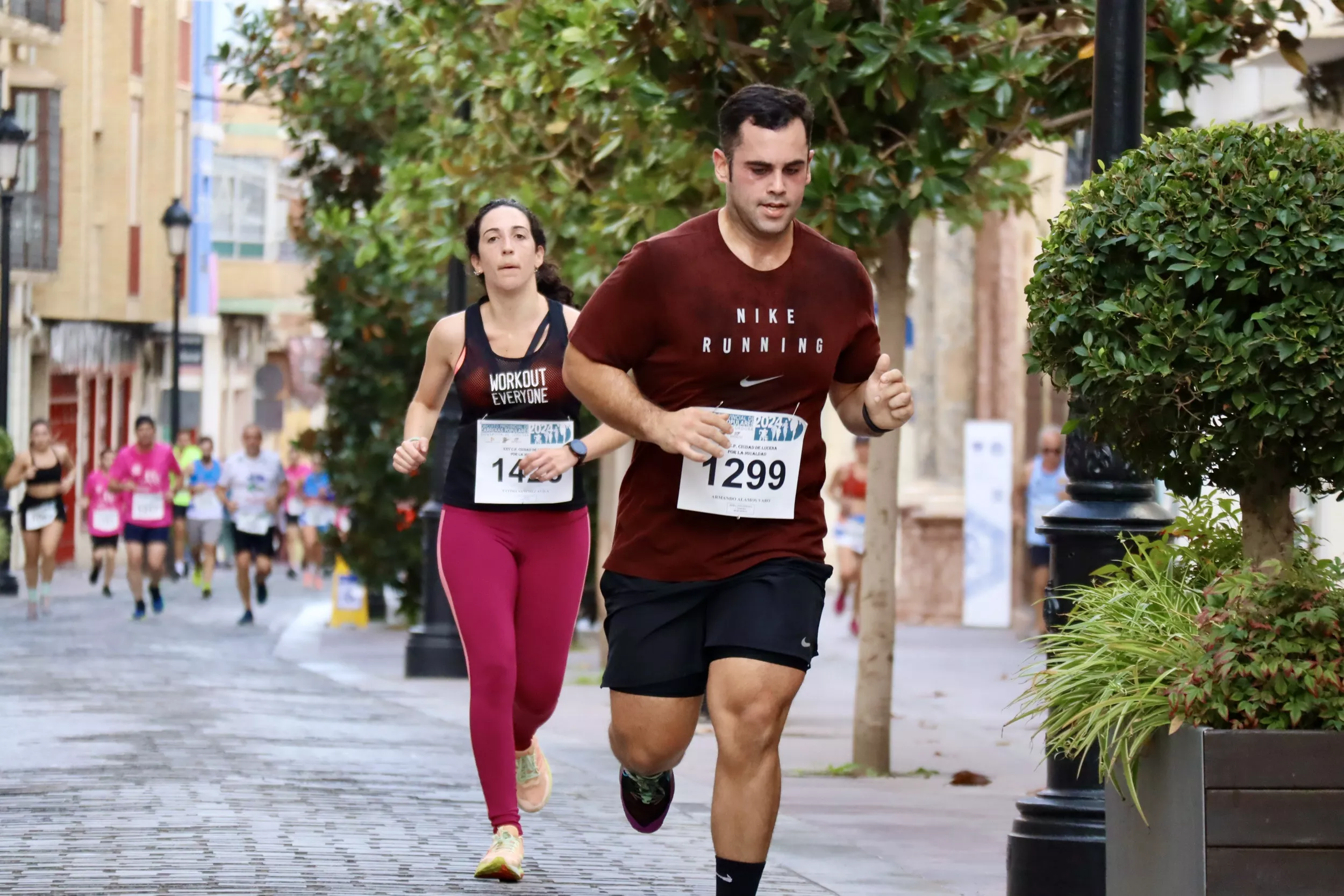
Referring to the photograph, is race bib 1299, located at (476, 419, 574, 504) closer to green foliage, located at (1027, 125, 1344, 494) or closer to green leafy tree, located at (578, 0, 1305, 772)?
green leafy tree, located at (578, 0, 1305, 772)

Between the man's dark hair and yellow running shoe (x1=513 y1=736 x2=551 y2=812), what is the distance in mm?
2738

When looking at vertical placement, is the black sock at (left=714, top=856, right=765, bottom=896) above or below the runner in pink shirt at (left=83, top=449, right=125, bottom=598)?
below

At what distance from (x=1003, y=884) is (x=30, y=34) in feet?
110

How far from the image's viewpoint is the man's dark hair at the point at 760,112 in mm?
5898

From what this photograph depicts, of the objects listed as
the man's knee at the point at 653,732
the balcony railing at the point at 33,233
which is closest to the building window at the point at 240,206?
the balcony railing at the point at 33,233

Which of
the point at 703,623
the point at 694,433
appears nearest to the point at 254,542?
the point at 703,623

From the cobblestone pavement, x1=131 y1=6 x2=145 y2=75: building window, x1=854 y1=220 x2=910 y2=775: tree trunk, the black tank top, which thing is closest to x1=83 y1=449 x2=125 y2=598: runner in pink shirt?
the cobblestone pavement

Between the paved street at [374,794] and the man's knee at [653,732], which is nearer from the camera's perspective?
the man's knee at [653,732]

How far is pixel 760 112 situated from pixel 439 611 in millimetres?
12081

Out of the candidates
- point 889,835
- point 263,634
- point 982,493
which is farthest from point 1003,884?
point 982,493

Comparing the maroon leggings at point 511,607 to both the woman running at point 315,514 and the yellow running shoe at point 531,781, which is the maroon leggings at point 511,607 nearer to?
the yellow running shoe at point 531,781

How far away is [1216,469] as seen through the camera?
18.8ft

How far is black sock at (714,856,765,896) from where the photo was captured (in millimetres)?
5824

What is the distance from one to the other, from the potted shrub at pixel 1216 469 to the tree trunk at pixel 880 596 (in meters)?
5.36
